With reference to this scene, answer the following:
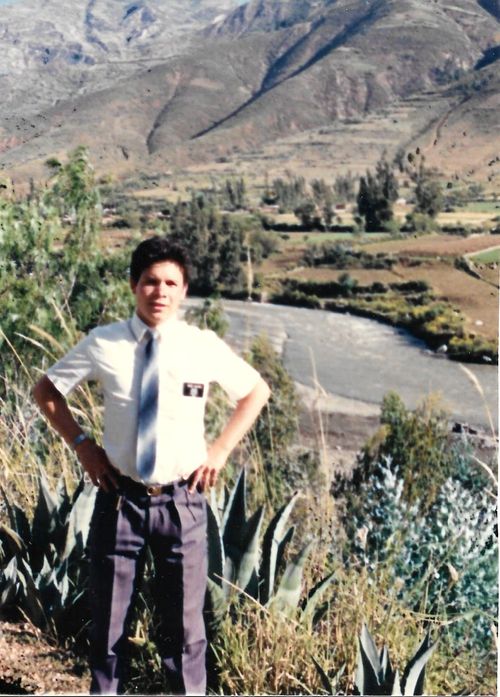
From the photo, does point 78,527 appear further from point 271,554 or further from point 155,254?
point 155,254

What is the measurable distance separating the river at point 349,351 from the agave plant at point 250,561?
3325 mm

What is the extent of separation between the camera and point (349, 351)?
619 cm

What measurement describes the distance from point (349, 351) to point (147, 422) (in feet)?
15.5

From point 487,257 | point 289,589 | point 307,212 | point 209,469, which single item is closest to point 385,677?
point 289,589

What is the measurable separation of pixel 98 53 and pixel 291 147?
9.13 ft

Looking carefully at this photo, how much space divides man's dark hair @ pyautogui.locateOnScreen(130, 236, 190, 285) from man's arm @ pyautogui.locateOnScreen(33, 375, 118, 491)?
314 mm

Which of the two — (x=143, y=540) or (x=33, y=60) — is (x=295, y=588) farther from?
(x=33, y=60)

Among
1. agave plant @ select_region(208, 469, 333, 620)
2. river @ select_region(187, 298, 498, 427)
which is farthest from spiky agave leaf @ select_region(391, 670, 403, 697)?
river @ select_region(187, 298, 498, 427)

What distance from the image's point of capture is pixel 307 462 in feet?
27.6

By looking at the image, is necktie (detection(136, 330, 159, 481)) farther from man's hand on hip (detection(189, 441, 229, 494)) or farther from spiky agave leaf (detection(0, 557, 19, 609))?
spiky agave leaf (detection(0, 557, 19, 609))

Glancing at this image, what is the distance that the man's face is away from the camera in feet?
5.36

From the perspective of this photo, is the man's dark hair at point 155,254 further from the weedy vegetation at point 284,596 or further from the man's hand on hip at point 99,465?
the weedy vegetation at point 284,596

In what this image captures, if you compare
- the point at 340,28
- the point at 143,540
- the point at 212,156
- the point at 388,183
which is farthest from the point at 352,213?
the point at 143,540

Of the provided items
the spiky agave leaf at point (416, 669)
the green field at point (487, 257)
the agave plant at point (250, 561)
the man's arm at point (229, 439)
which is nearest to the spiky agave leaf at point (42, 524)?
the agave plant at point (250, 561)
